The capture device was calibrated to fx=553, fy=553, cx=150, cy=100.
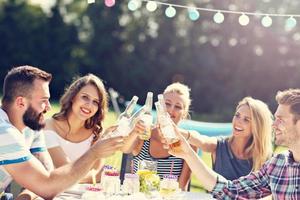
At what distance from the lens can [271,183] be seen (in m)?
2.63

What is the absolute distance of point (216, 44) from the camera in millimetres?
18250

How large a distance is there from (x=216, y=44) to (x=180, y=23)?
1.44m

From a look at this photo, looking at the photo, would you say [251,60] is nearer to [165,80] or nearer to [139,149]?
[165,80]

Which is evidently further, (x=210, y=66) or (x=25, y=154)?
(x=210, y=66)

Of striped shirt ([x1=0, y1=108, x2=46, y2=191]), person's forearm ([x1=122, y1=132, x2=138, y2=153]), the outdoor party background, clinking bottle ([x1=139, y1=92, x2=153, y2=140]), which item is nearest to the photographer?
striped shirt ([x1=0, y1=108, x2=46, y2=191])

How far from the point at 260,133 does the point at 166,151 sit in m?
0.64

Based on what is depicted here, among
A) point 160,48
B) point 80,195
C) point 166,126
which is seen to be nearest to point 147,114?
point 166,126

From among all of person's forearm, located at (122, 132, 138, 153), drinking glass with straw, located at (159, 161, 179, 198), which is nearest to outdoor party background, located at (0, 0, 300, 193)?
person's forearm, located at (122, 132, 138, 153)

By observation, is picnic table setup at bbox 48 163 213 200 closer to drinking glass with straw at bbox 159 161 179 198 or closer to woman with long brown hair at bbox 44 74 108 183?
drinking glass with straw at bbox 159 161 179 198

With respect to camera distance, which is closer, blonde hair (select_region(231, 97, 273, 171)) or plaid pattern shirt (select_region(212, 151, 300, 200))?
plaid pattern shirt (select_region(212, 151, 300, 200))

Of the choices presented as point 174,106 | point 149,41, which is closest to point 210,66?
point 149,41

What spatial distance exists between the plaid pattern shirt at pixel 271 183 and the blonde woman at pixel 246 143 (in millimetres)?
812

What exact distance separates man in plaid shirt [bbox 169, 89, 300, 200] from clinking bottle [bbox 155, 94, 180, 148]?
43 mm

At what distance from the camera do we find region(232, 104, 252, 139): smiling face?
142 inches
